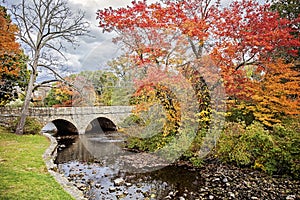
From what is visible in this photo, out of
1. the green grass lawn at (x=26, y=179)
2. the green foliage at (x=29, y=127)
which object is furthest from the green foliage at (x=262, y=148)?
the green foliage at (x=29, y=127)

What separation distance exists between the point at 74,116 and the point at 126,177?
484 inches

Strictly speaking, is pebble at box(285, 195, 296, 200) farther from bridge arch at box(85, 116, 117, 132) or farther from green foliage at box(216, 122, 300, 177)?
bridge arch at box(85, 116, 117, 132)

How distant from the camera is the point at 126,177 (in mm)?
7867

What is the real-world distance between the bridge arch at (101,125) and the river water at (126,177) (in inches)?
439

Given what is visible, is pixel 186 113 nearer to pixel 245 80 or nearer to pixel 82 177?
pixel 245 80

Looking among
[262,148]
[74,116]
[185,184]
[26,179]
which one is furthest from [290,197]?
[74,116]

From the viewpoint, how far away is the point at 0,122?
14.3 m

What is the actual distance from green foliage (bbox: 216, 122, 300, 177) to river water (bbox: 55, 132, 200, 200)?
177cm

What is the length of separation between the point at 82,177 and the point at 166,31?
20.3 feet

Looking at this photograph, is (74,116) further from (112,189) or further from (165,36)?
(112,189)

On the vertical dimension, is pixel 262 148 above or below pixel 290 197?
above

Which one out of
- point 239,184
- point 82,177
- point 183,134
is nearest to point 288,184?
point 239,184

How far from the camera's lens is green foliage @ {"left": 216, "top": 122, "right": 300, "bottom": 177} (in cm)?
754

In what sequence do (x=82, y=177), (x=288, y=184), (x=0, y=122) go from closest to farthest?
(x=288, y=184), (x=82, y=177), (x=0, y=122)
